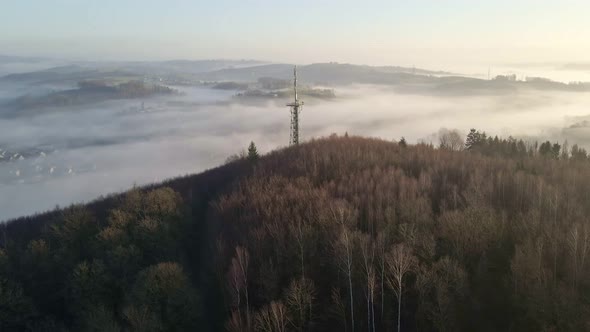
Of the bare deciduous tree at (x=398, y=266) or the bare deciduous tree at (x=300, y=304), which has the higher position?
the bare deciduous tree at (x=398, y=266)

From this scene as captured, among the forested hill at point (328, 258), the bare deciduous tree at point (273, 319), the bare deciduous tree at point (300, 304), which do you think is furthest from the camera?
the forested hill at point (328, 258)

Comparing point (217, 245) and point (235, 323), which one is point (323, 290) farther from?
point (217, 245)

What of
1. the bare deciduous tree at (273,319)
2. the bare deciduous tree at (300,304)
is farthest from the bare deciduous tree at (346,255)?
the bare deciduous tree at (273,319)

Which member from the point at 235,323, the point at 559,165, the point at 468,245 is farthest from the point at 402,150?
the point at 235,323

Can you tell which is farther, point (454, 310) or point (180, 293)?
point (180, 293)

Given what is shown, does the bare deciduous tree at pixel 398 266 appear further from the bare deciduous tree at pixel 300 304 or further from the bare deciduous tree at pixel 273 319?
the bare deciduous tree at pixel 273 319

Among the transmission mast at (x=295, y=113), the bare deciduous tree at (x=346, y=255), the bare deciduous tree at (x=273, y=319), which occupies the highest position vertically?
the transmission mast at (x=295, y=113)

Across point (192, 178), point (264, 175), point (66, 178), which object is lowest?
point (66, 178)

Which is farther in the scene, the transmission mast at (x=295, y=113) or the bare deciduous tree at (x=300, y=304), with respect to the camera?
the transmission mast at (x=295, y=113)
